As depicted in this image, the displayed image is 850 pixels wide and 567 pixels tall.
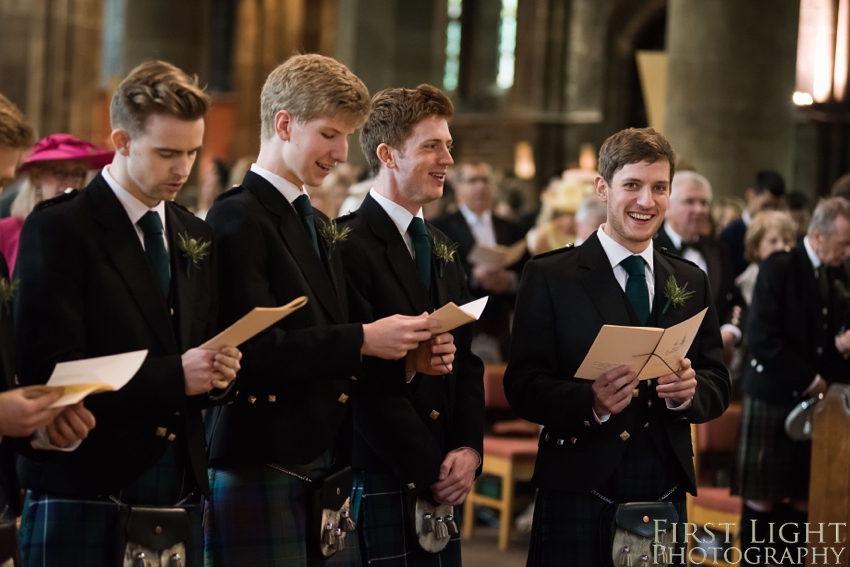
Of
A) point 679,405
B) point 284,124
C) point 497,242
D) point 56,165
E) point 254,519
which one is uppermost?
point 284,124

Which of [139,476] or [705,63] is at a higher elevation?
[705,63]

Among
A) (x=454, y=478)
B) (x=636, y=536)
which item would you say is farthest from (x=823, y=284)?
(x=454, y=478)

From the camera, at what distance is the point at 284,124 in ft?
9.55

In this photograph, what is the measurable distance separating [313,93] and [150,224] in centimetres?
55

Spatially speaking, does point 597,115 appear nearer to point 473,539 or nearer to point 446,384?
point 473,539

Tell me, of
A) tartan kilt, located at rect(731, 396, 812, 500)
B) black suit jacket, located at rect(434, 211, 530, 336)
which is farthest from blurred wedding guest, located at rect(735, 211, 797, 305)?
black suit jacket, located at rect(434, 211, 530, 336)

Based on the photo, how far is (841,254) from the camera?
16.9ft

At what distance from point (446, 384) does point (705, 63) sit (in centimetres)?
711

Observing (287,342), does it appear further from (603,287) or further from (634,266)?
(634,266)

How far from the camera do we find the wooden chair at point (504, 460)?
6434 millimetres

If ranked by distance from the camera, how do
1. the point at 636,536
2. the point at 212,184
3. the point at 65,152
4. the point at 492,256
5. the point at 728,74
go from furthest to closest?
the point at 728,74
the point at 212,184
the point at 492,256
the point at 65,152
the point at 636,536

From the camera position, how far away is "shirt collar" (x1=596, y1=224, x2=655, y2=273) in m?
3.26

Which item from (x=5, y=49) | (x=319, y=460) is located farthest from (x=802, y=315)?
(x=5, y=49)

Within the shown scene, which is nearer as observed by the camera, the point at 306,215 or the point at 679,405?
the point at 306,215
